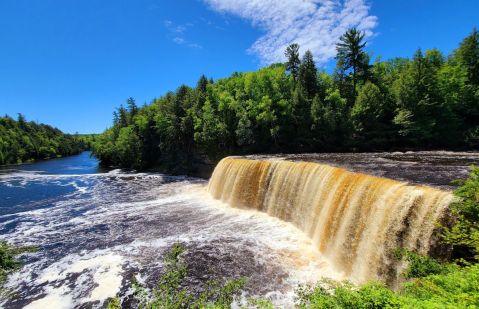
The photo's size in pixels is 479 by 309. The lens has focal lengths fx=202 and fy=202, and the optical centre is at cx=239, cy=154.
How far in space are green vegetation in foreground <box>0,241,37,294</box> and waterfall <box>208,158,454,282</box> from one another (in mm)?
11765

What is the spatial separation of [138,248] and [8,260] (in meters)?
4.99

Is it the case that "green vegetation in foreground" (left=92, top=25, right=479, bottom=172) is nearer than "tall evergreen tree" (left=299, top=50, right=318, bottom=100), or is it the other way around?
"green vegetation in foreground" (left=92, top=25, right=479, bottom=172)

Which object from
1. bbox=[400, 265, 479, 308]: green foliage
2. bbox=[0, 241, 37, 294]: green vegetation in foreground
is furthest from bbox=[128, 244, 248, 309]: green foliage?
bbox=[0, 241, 37, 294]: green vegetation in foreground

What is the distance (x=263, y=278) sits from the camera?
7.23 metres

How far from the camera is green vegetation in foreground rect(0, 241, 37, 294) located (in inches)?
310

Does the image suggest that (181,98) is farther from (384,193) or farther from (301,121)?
(384,193)

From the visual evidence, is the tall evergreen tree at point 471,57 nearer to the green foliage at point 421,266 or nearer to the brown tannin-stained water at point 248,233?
the brown tannin-stained water at point 248,233

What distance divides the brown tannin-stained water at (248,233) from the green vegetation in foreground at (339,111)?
1301cm

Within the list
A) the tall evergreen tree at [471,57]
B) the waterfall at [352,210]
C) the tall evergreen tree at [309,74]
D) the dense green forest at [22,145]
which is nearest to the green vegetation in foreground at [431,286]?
the waterfall at [352,210]

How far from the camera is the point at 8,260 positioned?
8.42 meters

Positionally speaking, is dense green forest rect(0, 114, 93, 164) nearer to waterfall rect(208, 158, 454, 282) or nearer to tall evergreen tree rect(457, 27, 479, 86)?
waterfall rect(208, 158, 454, 282)

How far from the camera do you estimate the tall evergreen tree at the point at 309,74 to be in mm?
29953

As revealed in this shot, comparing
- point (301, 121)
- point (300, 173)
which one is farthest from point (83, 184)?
point (301, 121)

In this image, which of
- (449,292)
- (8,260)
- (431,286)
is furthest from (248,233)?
(8,260)
